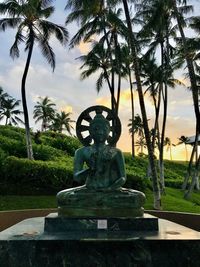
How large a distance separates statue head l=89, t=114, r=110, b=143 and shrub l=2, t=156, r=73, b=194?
1228 cm

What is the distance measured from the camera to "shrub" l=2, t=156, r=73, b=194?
2131 cm

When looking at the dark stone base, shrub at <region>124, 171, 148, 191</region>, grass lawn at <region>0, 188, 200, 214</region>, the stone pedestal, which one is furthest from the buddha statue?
shrub at <region>124, 171, 148, 191</region>

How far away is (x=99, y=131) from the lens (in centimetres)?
937

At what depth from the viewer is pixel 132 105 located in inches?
1415

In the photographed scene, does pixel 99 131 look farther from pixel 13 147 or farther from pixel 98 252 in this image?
pixel 13 147

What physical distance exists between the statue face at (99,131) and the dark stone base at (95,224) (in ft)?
6.00

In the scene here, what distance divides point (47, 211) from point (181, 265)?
8.52m

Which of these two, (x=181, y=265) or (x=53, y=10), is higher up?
(x=53, y=10)

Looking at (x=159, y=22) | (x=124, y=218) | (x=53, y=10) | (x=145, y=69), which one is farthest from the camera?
(x=145, y=69)

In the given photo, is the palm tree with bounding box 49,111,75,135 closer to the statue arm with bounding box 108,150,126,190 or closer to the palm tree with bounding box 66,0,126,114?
the palm tree with bounding box 66,0,126,114

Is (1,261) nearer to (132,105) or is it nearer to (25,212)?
(25,212)

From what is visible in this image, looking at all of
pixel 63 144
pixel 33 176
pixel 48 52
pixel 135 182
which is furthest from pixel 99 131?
pixel 63 144

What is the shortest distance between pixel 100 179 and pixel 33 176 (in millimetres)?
12662

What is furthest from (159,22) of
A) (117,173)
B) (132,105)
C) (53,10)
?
(117,173)
